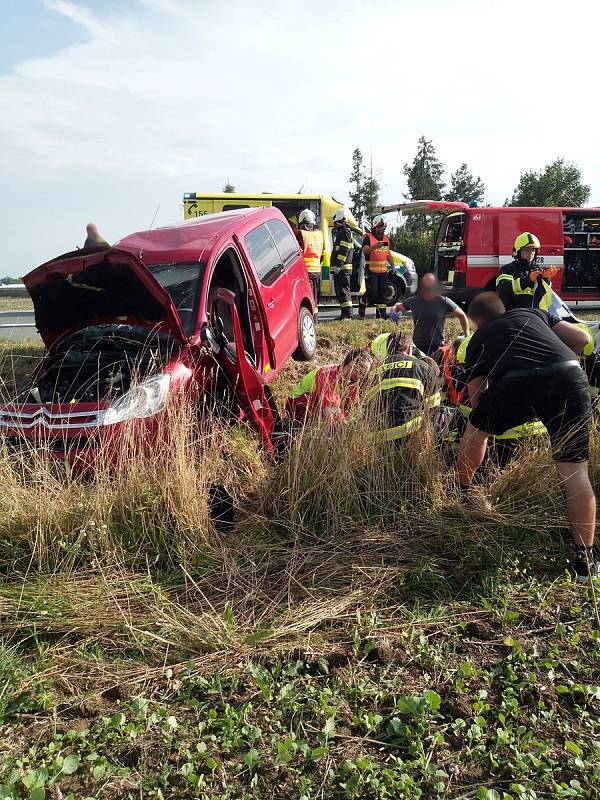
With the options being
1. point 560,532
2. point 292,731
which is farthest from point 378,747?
point 560,532

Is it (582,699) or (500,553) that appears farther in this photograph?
(500,553)

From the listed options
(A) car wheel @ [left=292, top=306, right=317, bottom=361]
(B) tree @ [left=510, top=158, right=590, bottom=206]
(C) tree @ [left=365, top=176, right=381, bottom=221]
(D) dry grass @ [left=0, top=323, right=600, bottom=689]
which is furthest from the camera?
(C) tree @ [left=365, top=176, right=381, bottom=221]

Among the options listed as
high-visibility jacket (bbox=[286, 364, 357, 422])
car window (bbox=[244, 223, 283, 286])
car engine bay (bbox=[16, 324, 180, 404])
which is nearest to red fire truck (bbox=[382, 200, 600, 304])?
car window (bbox=[244, 223, 283, 286])

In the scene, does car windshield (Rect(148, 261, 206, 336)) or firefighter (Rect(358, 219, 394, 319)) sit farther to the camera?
firefighter (Rect(358, 219, 394, 319))

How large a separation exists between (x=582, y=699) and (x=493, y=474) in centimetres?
157

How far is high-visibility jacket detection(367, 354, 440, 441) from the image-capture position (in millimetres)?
3660

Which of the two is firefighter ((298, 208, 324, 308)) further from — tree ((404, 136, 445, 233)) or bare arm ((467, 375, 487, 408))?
tree ((404, 136, 445, 233))

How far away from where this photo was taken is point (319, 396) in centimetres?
395

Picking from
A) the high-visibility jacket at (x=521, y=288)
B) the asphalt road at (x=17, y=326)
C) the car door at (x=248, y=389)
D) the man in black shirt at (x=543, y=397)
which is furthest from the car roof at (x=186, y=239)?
the asphalt road at (x=17, y=326)

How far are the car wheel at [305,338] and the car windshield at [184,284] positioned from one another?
2057 mm

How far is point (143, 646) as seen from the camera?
2.52m

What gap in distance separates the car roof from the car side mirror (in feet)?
3.02

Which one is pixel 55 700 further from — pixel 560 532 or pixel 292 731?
pixel 560 532

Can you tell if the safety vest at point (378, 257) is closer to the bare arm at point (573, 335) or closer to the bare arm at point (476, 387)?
the bare arm at point (573, 335)
